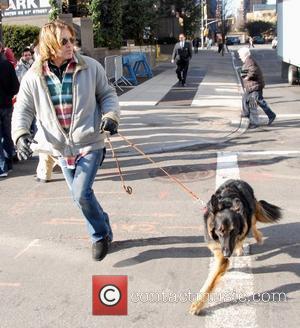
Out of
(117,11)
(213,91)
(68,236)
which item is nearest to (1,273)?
(68,236)

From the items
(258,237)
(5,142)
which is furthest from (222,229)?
(5,142)

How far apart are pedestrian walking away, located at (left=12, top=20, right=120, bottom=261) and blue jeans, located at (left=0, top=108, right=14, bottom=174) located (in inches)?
143

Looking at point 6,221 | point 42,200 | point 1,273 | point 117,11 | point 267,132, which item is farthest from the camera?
point 117,11

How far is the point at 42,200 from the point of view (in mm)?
6684

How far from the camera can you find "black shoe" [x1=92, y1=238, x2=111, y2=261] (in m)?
4.78

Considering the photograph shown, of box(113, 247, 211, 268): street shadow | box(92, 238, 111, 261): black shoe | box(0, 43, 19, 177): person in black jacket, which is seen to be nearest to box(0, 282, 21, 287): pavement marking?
box(92, 238, 111, 261): black shoe

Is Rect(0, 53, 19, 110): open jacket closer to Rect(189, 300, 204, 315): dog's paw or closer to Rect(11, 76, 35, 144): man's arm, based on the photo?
Rect(11, 76, 35, 144): man's arm

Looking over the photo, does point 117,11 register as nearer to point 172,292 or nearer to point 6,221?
point 6,221

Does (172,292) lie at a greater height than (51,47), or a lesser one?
lesser

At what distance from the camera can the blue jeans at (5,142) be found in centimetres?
797

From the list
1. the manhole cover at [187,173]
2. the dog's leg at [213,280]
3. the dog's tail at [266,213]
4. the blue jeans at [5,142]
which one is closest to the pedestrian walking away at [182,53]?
the manhole cover at [187,173]

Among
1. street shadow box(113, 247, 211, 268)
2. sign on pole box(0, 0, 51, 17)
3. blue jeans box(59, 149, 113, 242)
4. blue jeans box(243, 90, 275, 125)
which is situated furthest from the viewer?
sign on pole box(0, 0, 51, 17)

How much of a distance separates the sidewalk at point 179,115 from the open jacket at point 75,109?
496cm

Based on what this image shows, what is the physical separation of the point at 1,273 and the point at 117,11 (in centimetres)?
2310
